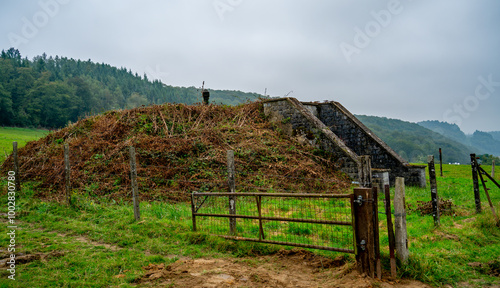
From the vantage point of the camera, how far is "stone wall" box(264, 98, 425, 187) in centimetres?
1205

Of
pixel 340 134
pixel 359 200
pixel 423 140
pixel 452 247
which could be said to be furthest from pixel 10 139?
pixel 423 140

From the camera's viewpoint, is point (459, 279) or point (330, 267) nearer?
point (459, 279)

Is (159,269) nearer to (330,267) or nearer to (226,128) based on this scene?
(330,267)

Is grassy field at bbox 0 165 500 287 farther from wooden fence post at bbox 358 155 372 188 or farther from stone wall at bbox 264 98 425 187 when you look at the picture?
stone wall at bbox 264 98 425 187

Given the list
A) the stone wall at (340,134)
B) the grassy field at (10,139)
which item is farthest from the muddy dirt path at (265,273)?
the grassy field at (10,139)

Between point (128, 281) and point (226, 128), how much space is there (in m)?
9.51

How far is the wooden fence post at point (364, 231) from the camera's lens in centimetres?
438

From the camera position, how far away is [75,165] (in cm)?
1118

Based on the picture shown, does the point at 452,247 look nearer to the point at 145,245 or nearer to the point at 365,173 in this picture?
the point at 365,173

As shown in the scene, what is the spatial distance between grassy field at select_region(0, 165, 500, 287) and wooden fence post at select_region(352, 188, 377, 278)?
18.4 inches

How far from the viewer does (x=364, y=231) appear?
4.43 metres

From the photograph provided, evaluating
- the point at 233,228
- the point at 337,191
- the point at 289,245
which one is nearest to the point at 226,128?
the point at 337,191

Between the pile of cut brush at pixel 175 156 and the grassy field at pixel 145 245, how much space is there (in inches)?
53.1

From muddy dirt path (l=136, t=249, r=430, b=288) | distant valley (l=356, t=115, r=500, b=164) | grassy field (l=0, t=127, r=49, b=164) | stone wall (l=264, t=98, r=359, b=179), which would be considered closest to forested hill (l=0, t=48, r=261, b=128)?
grassy field (l=0, t=127, r=49, b=164)
